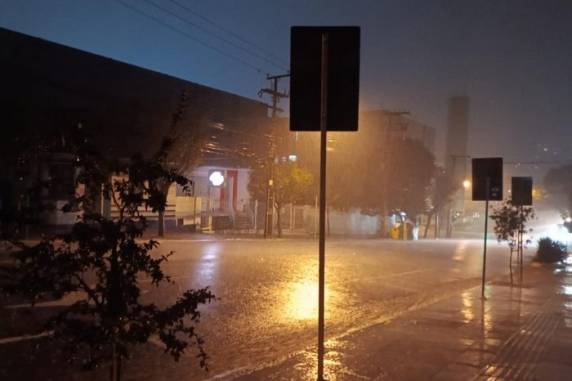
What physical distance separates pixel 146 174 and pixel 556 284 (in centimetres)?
1550

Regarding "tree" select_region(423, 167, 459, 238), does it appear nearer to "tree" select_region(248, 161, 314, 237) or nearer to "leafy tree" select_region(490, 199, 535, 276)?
"tree" select_region(248, 161, 314, 237)

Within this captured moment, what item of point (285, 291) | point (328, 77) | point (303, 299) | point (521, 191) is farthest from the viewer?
point (521, 191)

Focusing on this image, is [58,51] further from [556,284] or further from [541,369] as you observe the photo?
[541,369]

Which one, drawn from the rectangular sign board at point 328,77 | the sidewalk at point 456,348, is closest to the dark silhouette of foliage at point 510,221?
the sidewalk at point 456,348

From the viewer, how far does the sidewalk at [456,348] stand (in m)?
6.93

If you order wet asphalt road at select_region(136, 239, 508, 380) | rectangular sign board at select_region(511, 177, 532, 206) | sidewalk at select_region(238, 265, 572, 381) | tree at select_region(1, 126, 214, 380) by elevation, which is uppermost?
rectangular sign board at select_region(511, 177, 532, 206)

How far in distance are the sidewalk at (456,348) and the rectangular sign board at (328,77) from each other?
2.75 metres

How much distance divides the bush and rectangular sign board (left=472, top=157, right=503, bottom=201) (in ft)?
38.5

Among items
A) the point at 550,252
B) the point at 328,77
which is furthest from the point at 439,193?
the point at 328,77

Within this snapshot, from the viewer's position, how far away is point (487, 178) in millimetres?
13953

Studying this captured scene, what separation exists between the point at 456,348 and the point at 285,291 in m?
6.30

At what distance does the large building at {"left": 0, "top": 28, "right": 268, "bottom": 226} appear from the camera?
94.4 ft

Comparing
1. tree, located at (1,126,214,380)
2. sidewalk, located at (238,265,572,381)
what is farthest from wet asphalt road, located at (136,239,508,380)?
tree, located at (1,126,214,380)

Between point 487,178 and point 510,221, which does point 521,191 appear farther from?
point 487,178
